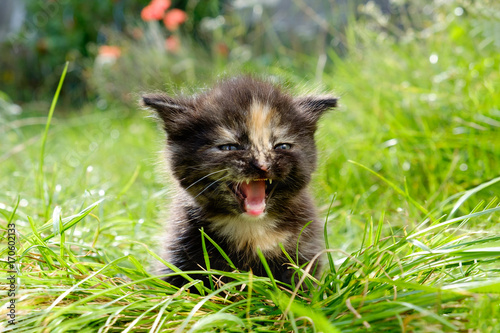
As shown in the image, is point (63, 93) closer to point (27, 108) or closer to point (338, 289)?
point (27, 108)

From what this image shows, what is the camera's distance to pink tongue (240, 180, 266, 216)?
81.7 inches

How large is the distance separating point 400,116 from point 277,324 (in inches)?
109

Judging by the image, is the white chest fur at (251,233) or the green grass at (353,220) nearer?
the green grass at (353,220)

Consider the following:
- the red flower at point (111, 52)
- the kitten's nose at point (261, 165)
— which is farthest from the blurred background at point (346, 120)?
the kitten's nose at point (261, 165)

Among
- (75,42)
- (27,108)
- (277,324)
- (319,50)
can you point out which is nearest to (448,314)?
(277,324)

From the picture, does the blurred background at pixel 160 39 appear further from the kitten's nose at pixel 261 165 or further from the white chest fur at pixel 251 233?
the kitten's nose at pixel 261 165

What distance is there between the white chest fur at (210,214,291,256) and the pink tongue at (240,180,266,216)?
112 millimetres

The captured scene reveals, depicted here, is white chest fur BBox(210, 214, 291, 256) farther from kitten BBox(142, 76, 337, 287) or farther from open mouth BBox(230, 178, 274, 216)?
open mouth BBox(230, 178, 274, 216)

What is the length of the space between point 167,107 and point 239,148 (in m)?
0.44

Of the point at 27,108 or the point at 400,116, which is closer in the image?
the point at 400,116

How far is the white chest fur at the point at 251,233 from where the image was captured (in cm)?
220

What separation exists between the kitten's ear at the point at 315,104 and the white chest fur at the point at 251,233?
1.92 feet

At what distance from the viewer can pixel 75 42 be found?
10164mm

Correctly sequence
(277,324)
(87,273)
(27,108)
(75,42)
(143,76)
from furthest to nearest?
1. (75,42)
2. (27,108)
3. (143,76)
4. (87,273)
5. (277,324)
